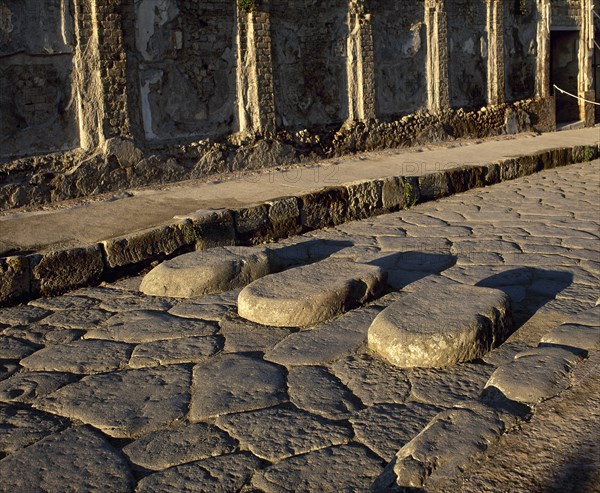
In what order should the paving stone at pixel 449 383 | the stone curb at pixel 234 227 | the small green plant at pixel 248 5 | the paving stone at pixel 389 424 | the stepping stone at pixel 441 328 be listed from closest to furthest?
the paving stone at pixel 389 424
the paving stone at pixel 449 383
the stepping stone at pixel 441 328
the stone curb at pixel 234 227
the small green plant at pixel 248 5

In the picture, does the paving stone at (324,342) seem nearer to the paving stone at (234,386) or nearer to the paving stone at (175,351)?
the paving stone at (234,386)

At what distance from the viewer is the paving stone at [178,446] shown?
2154mm

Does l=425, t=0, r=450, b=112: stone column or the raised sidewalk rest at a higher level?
l=425, t=0, r=450, b=112: stone column

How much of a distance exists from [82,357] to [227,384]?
0.70 m

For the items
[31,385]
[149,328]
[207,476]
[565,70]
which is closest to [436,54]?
[565,70]

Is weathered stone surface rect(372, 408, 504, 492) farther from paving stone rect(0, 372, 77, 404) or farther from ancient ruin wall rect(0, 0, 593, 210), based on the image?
ancient ruin wall rect(0, 0, 593, 210)

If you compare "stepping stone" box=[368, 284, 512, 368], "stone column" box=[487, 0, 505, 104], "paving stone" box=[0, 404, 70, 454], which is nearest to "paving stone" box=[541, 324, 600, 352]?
"stepping stone" box=[368, 284, 512, 368]

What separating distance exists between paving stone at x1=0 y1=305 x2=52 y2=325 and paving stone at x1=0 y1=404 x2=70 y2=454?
3.82ft

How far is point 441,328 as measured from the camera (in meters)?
2.83

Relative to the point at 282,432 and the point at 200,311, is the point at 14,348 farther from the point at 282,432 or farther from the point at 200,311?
the point at 282,432

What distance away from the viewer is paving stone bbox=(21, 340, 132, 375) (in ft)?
9.67

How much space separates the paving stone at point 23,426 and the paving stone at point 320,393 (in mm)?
738

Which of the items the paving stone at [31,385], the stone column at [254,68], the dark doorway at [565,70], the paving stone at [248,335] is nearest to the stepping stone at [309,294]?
the paving stone at [248,335]

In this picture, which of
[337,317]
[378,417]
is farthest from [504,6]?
[378,417]
